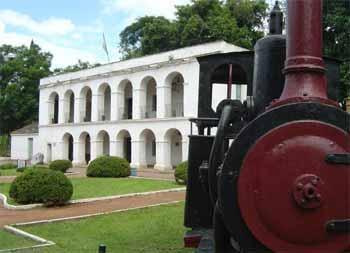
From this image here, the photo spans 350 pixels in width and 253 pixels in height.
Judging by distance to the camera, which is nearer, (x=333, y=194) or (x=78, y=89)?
(x=333, y=194)

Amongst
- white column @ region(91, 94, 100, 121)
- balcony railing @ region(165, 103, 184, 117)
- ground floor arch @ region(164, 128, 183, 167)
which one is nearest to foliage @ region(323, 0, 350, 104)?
balcony railing @ region(165, 103, 184, 117)

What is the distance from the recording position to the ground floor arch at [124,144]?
126 feet

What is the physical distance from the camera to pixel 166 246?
340 inches

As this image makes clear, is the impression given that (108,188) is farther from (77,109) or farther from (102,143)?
(77,109)

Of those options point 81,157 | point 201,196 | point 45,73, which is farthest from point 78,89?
point 201,196

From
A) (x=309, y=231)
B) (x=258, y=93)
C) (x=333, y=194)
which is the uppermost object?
(x=258, y=93)

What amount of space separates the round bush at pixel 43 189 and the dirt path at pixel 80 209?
43cm

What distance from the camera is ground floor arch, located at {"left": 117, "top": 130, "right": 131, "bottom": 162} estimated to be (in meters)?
38.5

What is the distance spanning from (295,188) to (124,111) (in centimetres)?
3631

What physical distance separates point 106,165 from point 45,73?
32.1 meters

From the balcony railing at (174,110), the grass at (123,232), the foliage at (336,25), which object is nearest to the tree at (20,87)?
the balcony railing at (174,110)

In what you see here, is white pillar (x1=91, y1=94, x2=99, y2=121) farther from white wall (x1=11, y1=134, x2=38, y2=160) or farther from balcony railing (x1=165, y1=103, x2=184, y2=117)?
white wall (x1=11, y1=134, x2=38, y2=160)

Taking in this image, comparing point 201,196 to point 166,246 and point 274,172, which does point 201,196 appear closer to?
point 274,172

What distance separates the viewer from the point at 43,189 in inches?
615
